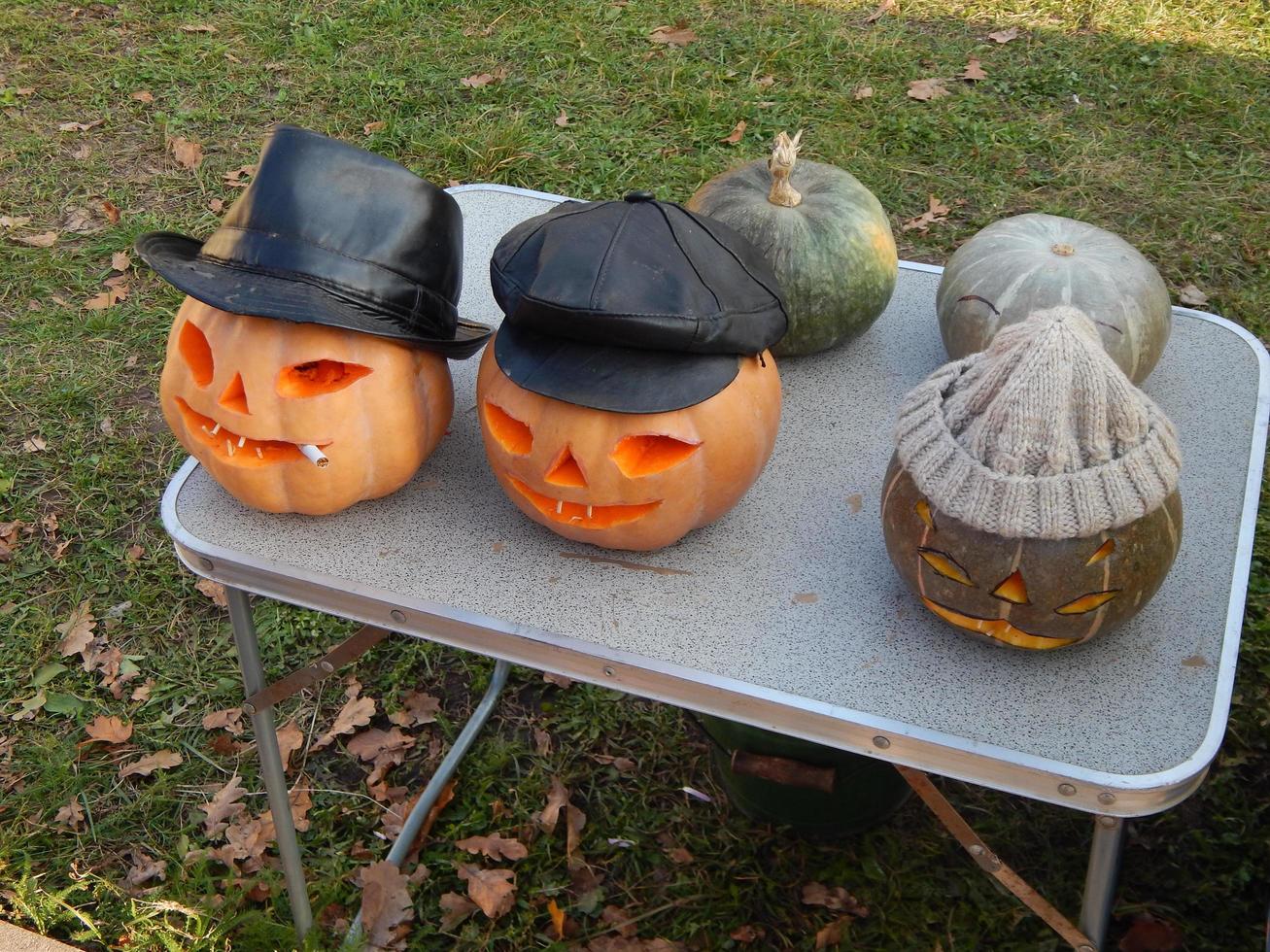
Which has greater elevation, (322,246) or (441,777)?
(322,246)

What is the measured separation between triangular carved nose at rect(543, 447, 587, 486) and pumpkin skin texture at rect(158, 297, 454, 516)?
25cm

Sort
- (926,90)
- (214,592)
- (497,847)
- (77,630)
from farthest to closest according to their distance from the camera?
(926,90), (214,592), (77,630), (497,847)

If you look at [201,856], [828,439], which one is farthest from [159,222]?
[828,439]

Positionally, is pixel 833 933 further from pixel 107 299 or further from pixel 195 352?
pixel 107 299

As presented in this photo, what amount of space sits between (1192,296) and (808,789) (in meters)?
2.37

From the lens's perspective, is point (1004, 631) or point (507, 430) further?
point (507, 430)

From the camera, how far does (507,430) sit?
5.38ft

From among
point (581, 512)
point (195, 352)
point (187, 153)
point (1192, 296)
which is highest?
point (195, 352)

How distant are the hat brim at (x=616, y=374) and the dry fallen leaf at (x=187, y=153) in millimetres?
3692

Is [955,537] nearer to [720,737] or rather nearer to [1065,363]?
[1065,363]

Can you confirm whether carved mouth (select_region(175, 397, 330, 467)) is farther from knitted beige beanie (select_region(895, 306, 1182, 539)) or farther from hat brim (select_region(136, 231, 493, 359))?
knitted beige beanie (select_region(895, 306, 1182, 539))

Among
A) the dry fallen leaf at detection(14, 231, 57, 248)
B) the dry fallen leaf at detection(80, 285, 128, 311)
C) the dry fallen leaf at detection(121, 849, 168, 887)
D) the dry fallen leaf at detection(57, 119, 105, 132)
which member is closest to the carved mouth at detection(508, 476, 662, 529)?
the dry fallen leaf at detection(121, 849, 168, 887)

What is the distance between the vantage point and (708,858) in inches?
99.0

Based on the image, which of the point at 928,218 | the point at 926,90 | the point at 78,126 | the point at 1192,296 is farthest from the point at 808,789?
the point at 78,126
